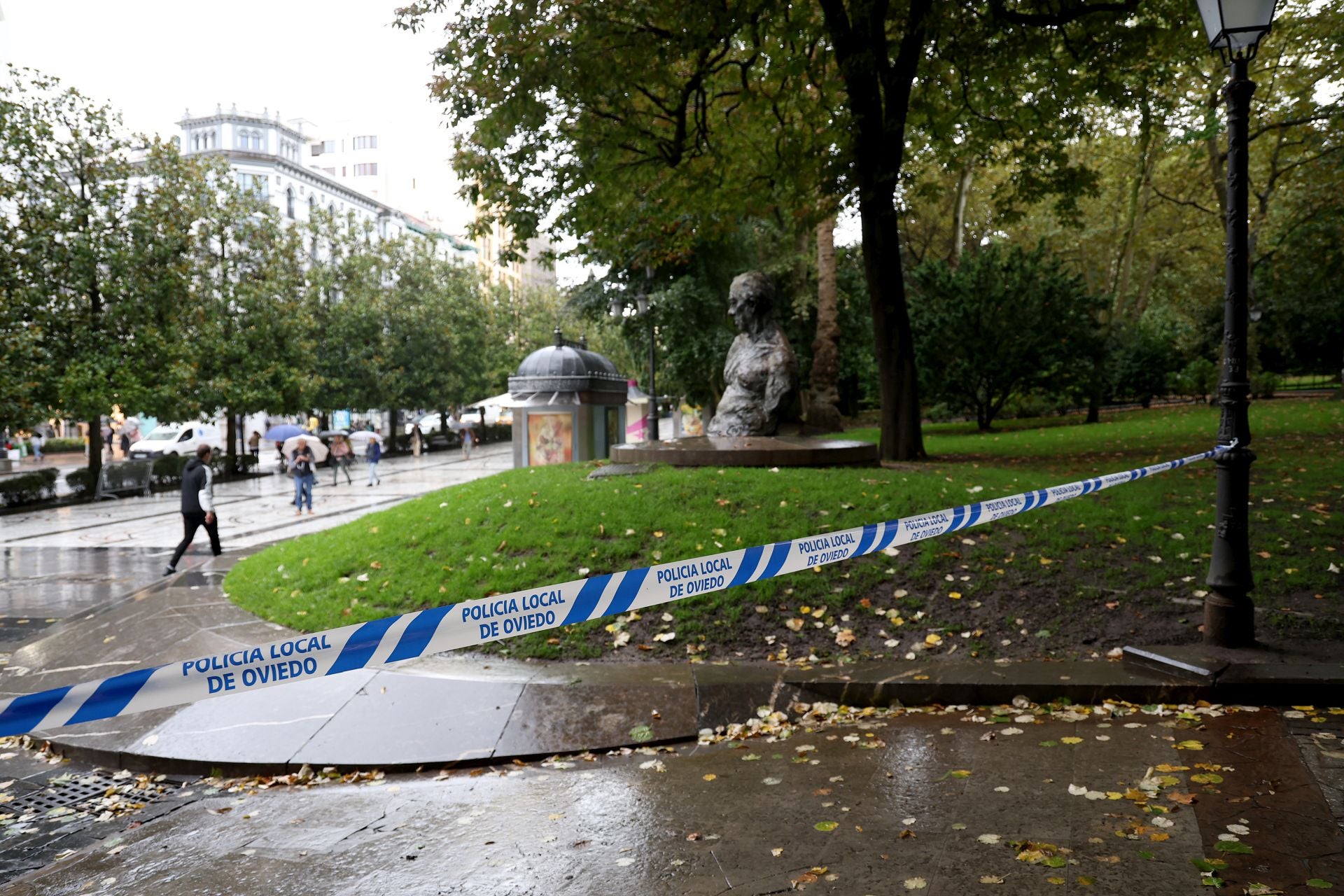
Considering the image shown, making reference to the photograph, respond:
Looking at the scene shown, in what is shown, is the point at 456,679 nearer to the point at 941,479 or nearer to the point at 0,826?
the point at 0,826

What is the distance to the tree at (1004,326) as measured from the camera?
19.4 m

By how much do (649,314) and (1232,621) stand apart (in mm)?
18795

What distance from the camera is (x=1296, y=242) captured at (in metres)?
21.5

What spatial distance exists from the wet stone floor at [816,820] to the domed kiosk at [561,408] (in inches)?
663

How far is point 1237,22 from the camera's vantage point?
5.21m

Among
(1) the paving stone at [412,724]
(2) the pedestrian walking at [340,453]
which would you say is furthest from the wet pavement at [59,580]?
(2) the pedestrian walking at [340,453]

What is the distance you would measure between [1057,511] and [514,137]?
9.24 metres

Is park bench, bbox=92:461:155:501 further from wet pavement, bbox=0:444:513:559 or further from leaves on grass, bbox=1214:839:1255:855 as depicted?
leaves on grass, bbox=1214:839:1255:855

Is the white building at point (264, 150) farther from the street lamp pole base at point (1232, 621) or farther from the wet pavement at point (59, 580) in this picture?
the street lamp pole base at point (1232, 621)

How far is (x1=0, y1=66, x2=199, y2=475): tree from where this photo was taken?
22.0 meters

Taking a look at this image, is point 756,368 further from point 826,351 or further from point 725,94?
point 826,351

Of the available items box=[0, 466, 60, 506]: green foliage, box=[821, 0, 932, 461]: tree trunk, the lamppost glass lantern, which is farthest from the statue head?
box=[0, 466, 60, 506]: green foliage

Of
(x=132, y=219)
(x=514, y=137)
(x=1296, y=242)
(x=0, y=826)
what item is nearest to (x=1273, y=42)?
(x=1296, y=242)

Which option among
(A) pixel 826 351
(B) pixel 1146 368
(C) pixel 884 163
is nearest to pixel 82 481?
(A) pixel 826 351
